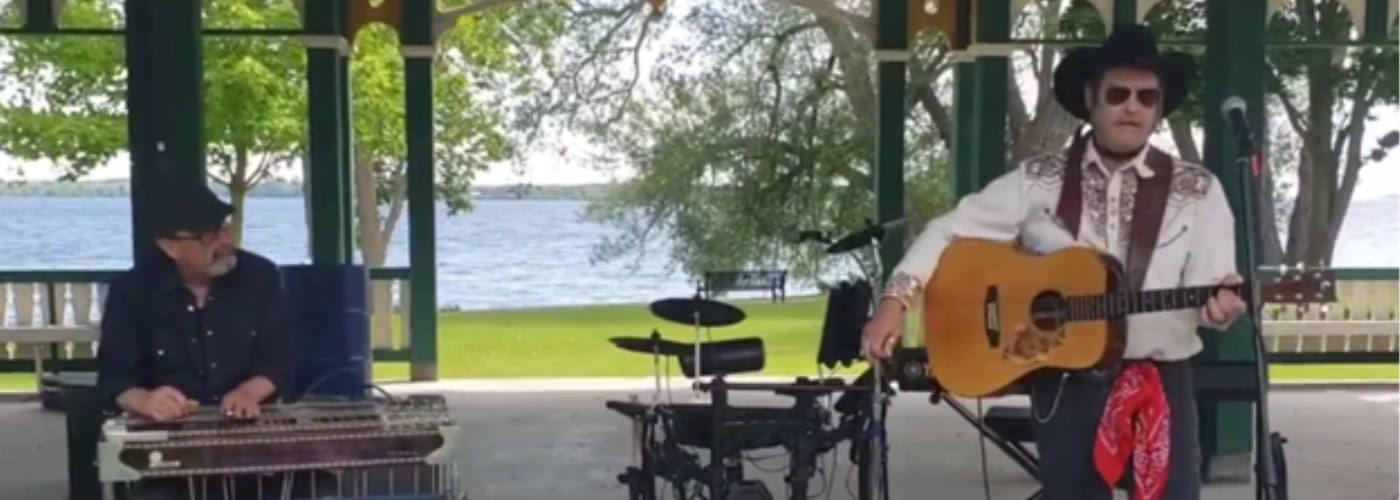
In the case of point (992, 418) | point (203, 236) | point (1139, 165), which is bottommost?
point (992, 418)

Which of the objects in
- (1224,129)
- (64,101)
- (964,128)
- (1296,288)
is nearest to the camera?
(1296,288)

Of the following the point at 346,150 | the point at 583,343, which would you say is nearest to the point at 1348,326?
the point at 346,150

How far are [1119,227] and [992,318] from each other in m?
0.31

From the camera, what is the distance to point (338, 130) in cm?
788

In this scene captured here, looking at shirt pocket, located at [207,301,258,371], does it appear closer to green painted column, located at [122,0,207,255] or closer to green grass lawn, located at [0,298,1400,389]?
green painted column, located at [122,0,207,255]

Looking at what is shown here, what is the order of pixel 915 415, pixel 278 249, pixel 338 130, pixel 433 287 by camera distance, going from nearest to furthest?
pixel 915 415 < pixel 338 130 < pixel 433 287 < pixel 278 249

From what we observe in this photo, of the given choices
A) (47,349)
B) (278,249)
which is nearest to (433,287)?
(47,349)

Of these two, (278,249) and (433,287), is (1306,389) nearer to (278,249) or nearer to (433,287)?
(433,287)

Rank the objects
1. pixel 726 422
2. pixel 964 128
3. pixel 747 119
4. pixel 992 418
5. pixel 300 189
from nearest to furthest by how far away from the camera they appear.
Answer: pixel 726 422, pixel 992 418, pixel 964 128, pixel 747 119, pixel 300 189

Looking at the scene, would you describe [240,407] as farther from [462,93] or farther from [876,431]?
[462,93]

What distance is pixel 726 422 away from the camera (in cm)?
413

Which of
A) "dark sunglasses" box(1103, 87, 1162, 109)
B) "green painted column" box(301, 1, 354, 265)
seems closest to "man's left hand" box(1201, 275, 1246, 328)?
"dark sunglasses" box(1103, 87, 1162, 109)

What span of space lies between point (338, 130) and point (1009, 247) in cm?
551

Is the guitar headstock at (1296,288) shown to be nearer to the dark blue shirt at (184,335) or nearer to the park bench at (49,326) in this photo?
the dark blue shirt at (184,335)
